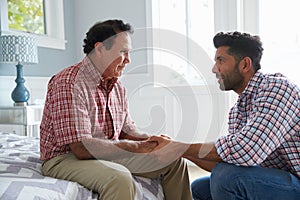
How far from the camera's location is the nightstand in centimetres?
285

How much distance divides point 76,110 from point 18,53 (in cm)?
171

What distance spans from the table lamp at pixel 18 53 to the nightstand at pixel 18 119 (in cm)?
13

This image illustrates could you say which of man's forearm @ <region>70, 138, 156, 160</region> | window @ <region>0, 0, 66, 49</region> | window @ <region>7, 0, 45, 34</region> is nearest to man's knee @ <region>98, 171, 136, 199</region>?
man's forearm @ <region>70, 138, 156, 160</region>

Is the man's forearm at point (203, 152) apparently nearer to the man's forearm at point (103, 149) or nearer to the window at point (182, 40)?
the man's forearm at point (103, 149)

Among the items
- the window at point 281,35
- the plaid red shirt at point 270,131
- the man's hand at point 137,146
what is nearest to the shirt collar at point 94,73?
the man's hand at point 137,146

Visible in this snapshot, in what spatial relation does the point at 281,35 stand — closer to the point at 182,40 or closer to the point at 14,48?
the point at 182,40

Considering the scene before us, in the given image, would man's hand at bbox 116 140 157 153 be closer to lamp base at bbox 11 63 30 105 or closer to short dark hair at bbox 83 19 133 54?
short dark hair at bbox 83 19 133 54

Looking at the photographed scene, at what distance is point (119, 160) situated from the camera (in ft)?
5.19

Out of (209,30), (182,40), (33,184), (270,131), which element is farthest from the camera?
(182,40)

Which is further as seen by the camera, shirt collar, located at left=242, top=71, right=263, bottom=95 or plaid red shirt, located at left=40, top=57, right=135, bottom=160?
shirt collar, located at left=242, top=71, right=263, bottom=95

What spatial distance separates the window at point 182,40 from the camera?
348cm

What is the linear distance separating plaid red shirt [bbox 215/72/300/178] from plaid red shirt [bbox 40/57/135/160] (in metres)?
0.53

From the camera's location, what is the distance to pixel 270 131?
1.36 m

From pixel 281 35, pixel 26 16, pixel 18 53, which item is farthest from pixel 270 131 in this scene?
pixel 26 16
